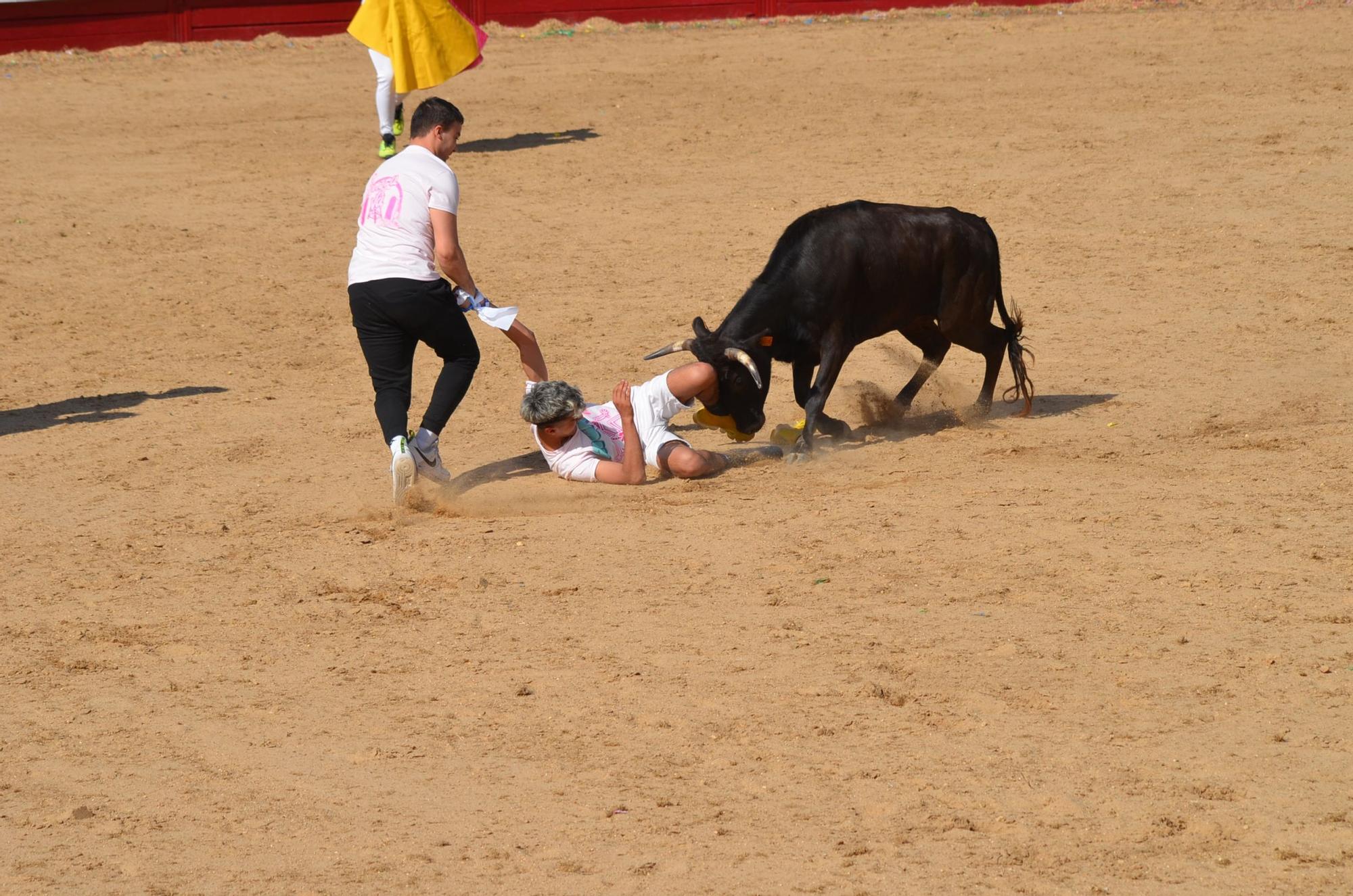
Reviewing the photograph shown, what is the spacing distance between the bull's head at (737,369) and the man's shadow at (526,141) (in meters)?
8.13

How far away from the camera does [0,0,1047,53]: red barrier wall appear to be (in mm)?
18469

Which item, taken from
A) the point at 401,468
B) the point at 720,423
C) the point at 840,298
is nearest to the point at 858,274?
the point at 840,298

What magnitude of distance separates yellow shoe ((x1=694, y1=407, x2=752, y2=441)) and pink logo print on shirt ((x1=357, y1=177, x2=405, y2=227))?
6.29 ft

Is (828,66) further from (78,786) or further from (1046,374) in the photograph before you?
(78,786)

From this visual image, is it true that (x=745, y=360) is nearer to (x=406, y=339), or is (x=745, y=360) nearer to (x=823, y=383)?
(x=823, y=383)

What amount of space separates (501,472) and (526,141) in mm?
8584

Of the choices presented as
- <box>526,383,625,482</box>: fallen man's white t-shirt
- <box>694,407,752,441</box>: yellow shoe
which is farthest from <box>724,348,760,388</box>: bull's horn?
<box>526,383,625,482</box>: fallen man's white t-shirt

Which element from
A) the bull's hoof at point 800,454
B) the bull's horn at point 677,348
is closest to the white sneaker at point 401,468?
the bull's horn at point 677,348

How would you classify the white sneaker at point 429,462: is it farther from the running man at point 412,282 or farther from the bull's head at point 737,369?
the bull's head at point 737,369

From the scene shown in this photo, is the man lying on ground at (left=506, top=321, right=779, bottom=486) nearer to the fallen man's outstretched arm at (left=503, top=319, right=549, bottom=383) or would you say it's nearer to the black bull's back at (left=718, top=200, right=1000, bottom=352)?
the fallen man's outstretched arm at (left=503, top=319, right=549, bottom=383)

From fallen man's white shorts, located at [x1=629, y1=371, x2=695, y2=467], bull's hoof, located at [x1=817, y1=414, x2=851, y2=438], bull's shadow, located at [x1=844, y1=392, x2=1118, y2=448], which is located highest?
fallen man's white shorts, located at [x1=629, y1=371, x2=695, y2=467]

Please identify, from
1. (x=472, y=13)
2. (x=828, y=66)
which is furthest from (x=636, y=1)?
(x=828, y=66)

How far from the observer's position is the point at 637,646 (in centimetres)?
567

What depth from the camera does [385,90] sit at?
14.5m
